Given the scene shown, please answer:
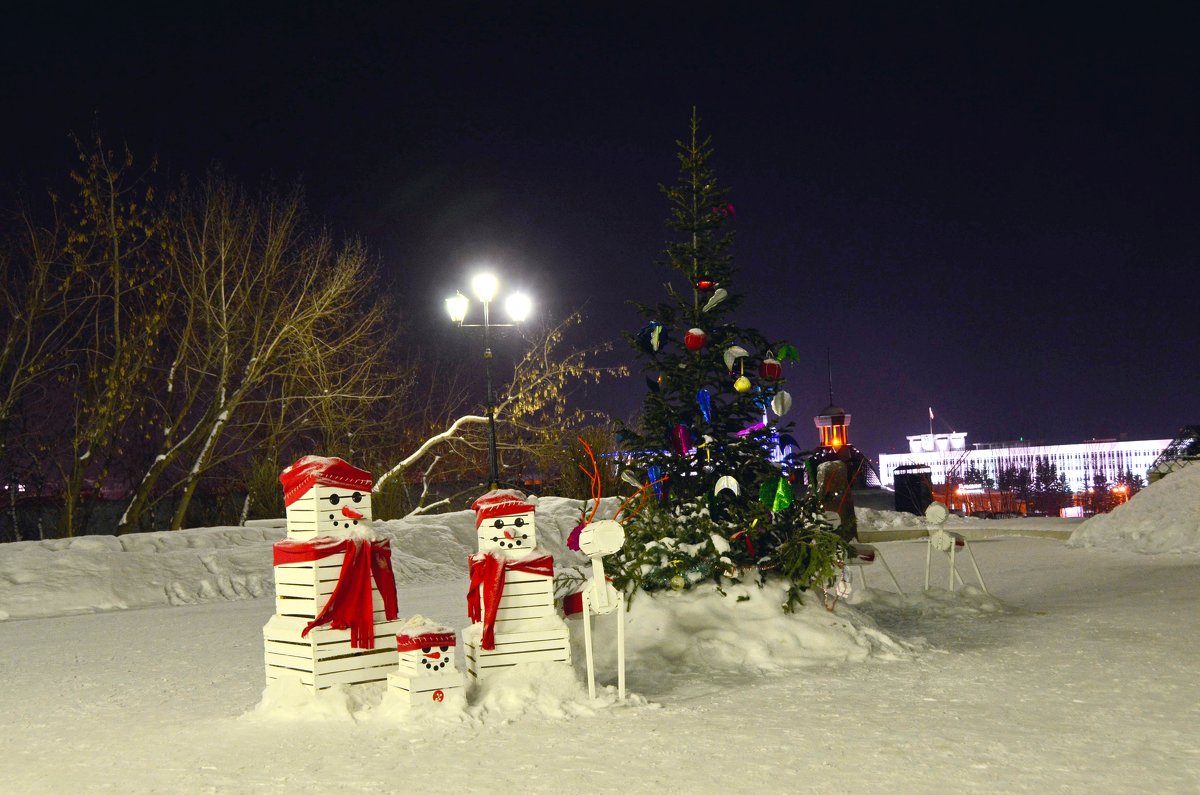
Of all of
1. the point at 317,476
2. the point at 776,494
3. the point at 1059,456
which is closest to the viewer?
the point at 317,476

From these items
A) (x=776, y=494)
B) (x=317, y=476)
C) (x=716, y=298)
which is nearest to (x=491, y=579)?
(x=317, y=476)

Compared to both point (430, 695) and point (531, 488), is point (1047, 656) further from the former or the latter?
point (531, 488)

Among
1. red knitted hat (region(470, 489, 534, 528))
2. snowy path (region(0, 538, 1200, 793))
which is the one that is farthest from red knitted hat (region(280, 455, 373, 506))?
snowy path (region(0, 538, 1200, 793))

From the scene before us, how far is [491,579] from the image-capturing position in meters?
6.79

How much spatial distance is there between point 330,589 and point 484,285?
9278mm

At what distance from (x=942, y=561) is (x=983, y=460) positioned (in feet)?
438

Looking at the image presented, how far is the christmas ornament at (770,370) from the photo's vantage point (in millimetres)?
9398

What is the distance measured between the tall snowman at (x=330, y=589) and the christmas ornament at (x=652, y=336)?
3.37 metres

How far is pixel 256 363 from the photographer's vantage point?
20.1m

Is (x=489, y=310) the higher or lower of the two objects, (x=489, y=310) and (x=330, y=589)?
the higher

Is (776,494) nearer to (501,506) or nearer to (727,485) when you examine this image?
(727,485)

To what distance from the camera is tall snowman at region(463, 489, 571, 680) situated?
6.73 m

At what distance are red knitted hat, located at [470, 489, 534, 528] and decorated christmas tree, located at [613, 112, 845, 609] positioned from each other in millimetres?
2027

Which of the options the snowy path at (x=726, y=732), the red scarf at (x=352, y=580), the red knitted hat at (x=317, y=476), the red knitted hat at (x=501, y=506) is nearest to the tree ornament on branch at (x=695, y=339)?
the red knitted hat at (x=501, y=506)
